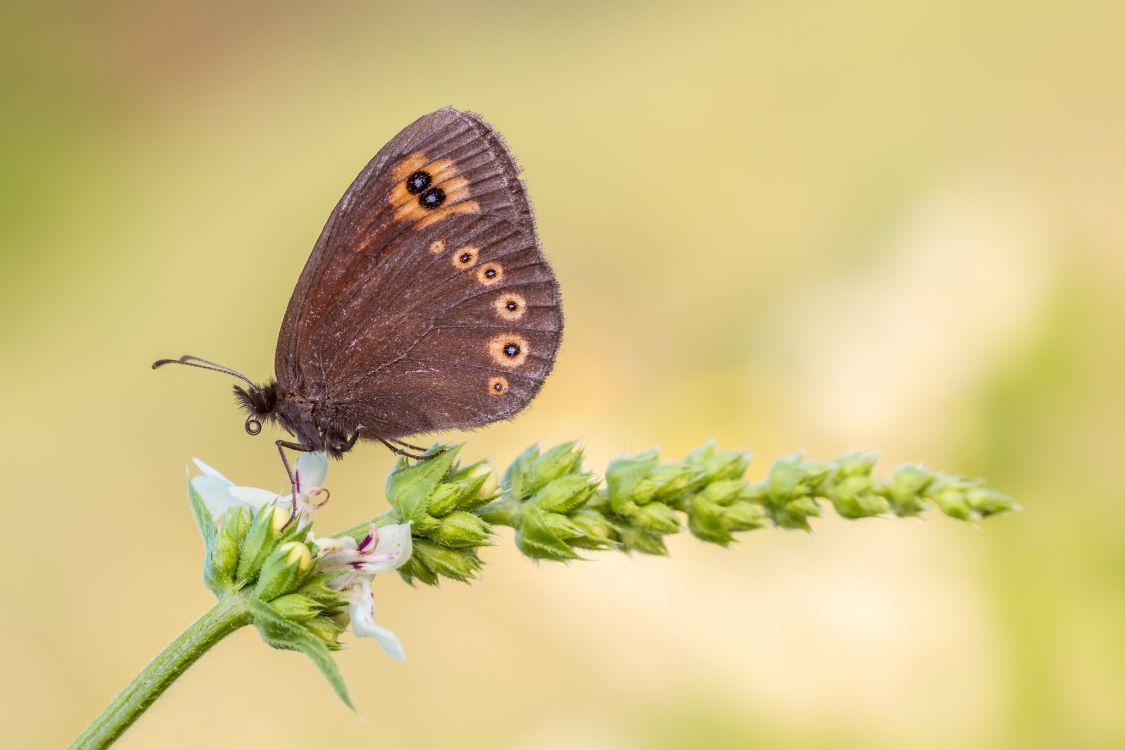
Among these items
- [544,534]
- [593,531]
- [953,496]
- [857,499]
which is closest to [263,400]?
[544,534]

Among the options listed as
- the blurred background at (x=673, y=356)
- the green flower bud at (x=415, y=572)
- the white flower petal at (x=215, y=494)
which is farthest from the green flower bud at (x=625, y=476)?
the blurred background at (x=673, y=356)

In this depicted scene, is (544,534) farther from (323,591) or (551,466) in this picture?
(323,591)

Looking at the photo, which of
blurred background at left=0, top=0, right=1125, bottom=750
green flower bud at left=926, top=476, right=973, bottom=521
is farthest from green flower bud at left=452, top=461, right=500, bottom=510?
blurred background at left=0, top=0, right=1125, bottom=750

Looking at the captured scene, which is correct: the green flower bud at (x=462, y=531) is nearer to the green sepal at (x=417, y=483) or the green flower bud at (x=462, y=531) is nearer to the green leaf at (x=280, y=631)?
the green sepal at (x=417, y=483)

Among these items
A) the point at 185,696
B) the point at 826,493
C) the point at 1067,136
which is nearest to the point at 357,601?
the point at 826,493

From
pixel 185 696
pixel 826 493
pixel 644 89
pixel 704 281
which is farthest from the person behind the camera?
pixel 644 89

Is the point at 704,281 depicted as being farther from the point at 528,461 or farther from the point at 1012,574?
the point at 528,461
